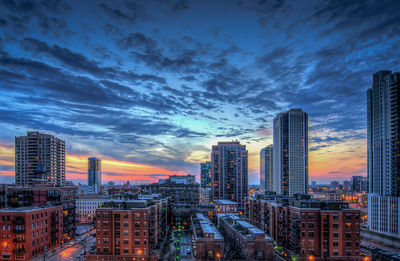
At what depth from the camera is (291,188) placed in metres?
192

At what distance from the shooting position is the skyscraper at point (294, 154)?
192500 mm

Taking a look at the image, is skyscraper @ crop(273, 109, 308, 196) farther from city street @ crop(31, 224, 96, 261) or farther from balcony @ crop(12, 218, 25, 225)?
balcony @ crop(12, 218, 25, 225)

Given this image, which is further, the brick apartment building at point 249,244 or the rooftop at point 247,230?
the rooftop at point 247,230

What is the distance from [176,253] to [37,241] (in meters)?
44.6

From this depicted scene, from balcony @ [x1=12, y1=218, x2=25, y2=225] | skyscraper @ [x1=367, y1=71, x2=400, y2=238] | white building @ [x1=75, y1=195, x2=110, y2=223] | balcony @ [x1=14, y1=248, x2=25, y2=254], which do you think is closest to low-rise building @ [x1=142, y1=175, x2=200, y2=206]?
white building @ [x1=75, y1=195, x2=110, y2=223]

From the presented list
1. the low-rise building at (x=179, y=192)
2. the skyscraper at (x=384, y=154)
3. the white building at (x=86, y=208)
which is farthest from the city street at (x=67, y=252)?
the skyscraper at (x=384, y=154)

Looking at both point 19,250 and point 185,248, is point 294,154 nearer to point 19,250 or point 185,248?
point 185,248

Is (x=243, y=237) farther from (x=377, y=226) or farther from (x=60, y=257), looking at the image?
(x=377, y=226)

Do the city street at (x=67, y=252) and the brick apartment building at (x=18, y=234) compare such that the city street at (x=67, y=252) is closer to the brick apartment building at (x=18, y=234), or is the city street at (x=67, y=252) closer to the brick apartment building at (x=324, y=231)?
the brick apartment building at (x=18, y=234)

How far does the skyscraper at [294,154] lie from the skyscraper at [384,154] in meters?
59.4

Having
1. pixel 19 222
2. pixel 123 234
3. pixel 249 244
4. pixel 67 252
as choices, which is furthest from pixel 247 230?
pixel 19 222

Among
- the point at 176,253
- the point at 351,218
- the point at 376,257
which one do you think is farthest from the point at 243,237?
the point at 376,257

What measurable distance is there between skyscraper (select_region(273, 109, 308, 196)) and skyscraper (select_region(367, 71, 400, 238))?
59.4m

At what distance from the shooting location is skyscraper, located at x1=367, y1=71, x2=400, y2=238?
11500 cm
